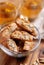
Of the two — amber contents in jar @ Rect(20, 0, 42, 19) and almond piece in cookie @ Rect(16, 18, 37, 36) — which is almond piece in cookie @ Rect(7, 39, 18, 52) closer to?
almond piece in cookie @ Rect(16, 18, 37, 36)

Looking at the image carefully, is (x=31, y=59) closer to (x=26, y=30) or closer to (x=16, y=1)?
(x=26, y=30)

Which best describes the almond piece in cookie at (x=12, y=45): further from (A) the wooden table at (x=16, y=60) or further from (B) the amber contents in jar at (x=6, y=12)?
(B) the amber contents in jar at (x=6, y=12)

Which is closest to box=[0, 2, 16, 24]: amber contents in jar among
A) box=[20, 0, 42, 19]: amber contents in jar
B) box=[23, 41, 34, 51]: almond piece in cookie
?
box=[20, 0, 42, 19]: amber contents in jar

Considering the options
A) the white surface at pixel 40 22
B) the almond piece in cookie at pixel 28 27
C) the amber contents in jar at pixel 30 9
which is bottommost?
the white surface at pixel 40 22

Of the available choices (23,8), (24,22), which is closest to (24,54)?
(24,22)

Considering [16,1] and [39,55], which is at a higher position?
[16,1]

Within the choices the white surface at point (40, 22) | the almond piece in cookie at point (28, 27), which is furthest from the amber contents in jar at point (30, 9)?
the almond piece in cookie at point (28, 27)
